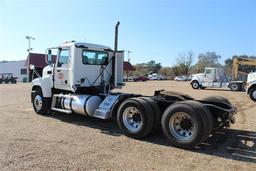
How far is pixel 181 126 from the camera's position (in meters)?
7.41

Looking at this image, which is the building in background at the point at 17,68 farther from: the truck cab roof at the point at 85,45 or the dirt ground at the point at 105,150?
the dirt ground at the point at 105,150

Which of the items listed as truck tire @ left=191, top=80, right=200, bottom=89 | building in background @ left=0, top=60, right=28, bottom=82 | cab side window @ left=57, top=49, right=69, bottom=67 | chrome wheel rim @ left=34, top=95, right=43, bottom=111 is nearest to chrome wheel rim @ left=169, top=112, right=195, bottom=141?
cab side window @ left=57, top=49, right=69, bottom=67

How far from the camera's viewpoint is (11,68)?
258 feet

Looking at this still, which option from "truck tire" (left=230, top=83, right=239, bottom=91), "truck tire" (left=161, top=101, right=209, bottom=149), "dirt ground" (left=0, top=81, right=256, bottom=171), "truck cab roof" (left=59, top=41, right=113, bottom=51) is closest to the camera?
"dirt ground" (left=0, top=81, right=256, bottom=171)

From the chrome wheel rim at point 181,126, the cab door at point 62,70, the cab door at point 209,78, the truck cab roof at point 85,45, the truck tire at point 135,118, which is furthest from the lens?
the cab door at point 209,78

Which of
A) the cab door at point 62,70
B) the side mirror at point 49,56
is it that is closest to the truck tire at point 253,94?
the cab door at point 62,70

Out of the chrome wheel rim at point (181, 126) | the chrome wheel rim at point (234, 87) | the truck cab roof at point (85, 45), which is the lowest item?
the chrome wheel rim at point (181, 126)

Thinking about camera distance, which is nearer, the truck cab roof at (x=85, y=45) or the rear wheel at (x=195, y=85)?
the truck cab roof at (x=85, y=45)

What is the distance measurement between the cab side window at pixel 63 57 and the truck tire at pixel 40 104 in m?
1.54

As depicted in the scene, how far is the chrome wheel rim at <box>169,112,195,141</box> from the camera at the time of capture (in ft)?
23.7

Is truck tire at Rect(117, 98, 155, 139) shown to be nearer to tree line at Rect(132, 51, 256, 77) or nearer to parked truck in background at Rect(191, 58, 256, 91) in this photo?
parked truck in background at Rect(191, 58, 256, 91)

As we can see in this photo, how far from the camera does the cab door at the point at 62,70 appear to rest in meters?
10.8

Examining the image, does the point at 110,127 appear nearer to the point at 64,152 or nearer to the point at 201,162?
the point at 64,152

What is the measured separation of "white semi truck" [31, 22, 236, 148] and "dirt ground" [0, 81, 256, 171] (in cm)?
40
